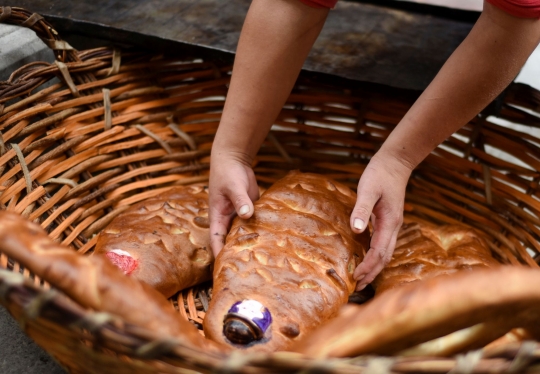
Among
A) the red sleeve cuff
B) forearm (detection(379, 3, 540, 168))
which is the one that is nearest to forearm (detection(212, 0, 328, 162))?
the red sleeve cuff

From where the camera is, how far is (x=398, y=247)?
1176mm

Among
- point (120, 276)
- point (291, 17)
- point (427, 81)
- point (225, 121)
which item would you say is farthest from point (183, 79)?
point (120, 276)

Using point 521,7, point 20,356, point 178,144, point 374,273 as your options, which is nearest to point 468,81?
point 521,7

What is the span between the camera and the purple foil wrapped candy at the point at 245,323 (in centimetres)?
79

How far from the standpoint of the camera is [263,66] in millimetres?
1111

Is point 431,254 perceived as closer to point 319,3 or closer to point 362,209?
point 362,209

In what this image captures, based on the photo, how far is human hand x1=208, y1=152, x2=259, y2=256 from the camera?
105cm

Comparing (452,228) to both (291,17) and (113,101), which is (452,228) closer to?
(291,17)

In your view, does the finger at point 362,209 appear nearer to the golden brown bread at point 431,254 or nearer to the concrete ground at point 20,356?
the golden brown bread at point 431,254

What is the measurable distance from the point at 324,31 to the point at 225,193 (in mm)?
639

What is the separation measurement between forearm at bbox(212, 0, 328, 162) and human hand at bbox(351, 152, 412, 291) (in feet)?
0.92

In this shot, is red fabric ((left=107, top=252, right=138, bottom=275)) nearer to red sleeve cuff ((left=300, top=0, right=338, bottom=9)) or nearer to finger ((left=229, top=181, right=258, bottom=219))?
finger ((left=229, top=181, right=258, bottom=219))

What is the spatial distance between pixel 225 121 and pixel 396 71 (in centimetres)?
44

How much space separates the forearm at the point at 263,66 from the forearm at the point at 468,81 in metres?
0.27
